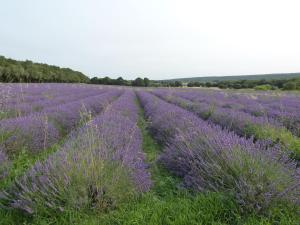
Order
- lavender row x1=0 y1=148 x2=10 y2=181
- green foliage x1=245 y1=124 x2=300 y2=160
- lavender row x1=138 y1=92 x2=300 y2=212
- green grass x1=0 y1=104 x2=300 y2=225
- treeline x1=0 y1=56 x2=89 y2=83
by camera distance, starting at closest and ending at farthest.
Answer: green grass x1=0 y1=104 x2=300 y2=225 → lavender row x1=138 y1=92 x2=300 y2=212 → lavender row x1=0 y1=148 x2=10 y2=181 → green foliage x1=245 y1=124 x2=300 y2=160 → treeline x1=0 y1=56 x2=89 y2=83

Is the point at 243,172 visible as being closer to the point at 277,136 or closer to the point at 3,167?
the point at 3,167

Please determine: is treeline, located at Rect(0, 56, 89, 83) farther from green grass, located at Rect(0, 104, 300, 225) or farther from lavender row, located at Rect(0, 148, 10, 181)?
green grass, located at Rect(0, 104, 300, 225)

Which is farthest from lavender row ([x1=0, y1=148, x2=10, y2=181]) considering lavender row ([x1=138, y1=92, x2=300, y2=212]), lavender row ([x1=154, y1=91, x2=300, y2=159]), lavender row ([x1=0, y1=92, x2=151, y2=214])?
lavender row ([x1=154, y1=91, x2=300, y2=159])

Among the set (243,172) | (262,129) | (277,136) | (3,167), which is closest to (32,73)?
(262,129)

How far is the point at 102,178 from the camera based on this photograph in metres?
3.05

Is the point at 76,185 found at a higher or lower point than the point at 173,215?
higher

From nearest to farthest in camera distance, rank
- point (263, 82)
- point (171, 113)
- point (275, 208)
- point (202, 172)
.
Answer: point (275, 208) < point (202, 172) < point (171, 113) < point (263, 82)

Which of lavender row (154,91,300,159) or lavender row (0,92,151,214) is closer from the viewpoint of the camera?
lavender row (0,92,151,214)

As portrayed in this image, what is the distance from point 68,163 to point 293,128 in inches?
265

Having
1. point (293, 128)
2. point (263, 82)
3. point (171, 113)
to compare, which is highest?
point (171, 113)

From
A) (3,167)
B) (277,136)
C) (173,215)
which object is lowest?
(277,136)

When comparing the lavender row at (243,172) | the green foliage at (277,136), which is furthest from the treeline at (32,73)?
the lavender row at (243,172)

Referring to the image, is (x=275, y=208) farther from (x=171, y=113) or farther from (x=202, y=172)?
(x=171, y=113)

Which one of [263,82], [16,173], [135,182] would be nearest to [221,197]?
[135,182]
